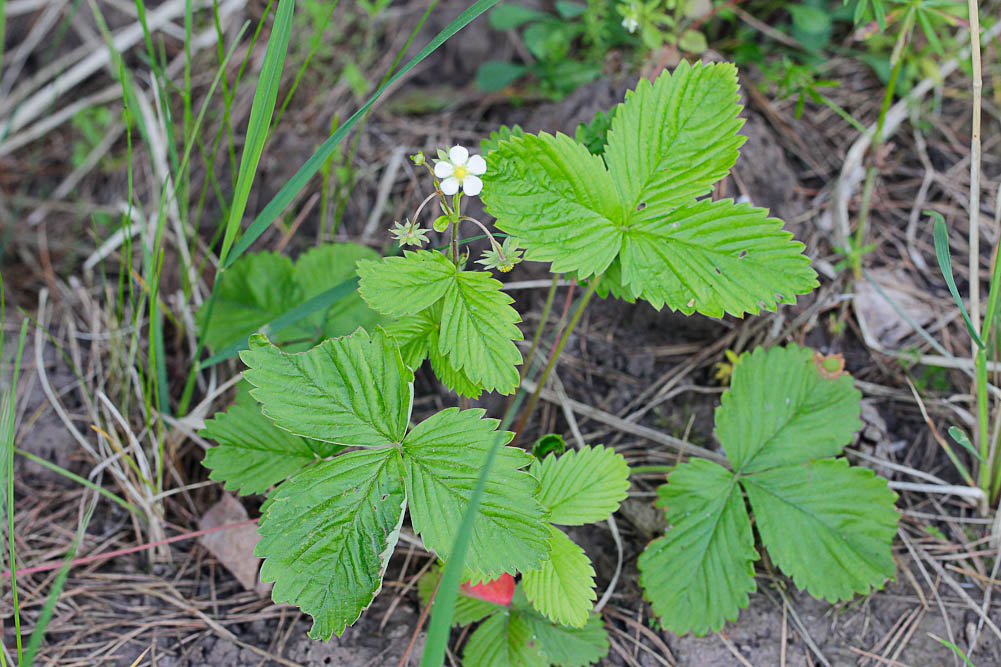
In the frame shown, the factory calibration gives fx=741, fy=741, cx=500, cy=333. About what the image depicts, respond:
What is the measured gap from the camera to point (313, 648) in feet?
5.88

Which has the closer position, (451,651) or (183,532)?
(451,651)

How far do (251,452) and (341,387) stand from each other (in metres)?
0.39

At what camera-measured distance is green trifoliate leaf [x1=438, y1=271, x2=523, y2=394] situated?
1.50 m

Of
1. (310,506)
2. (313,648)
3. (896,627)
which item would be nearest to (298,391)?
(310,506)

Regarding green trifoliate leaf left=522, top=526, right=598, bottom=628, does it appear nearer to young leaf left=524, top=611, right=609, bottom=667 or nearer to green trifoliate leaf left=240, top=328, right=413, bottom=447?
young leaf left=524, top=611, right=609, bottom=667

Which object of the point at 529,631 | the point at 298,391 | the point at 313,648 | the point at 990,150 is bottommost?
the point at 313,648

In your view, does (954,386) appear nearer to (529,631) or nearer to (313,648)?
(529,631)

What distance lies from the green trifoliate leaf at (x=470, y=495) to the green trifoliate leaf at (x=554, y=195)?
0.44 meters

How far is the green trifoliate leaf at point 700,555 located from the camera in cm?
173

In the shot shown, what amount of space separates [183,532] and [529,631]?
40.6 inches

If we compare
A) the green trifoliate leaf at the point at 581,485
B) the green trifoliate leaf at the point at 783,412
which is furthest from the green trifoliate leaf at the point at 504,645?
the green trifoliate leaf at the point at 783,412

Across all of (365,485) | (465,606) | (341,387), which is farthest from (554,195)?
(465,606)

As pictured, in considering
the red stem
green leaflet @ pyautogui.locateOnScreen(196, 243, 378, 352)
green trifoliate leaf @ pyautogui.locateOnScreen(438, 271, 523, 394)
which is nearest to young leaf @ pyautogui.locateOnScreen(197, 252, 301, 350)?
green leaflet @ pyautogui.locateOnScreen(196, 243, 378, 352)

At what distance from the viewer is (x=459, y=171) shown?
1475 mm
